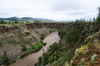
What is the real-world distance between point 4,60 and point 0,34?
16.6 m

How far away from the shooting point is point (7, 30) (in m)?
40.3

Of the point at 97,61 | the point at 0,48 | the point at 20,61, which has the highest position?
the point at 97,61

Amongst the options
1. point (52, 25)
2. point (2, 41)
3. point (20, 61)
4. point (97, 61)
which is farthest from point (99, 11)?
point (52, 25)

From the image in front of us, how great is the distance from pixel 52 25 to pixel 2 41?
83.8 metres

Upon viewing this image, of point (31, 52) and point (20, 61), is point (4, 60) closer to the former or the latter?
point (20, 61)

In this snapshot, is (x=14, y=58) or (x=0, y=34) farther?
(x=0, y=34)

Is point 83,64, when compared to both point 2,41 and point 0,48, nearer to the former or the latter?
point 0,48

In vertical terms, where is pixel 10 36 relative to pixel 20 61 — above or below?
above

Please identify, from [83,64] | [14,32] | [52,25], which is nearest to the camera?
[83,64]

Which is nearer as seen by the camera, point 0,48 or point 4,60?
point 4,60

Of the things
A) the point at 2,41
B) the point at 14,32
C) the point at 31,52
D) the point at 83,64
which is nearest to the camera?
the point at 83,64

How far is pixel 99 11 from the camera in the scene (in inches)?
1742

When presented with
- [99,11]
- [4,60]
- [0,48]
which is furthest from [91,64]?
[99,11]

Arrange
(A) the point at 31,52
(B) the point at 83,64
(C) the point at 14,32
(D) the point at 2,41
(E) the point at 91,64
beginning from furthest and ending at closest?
(C) the point at 14,32
(A) the point at 31,52
(D) the point at 2,41
(B) the point at 83,64
(E) the point at 91,64
